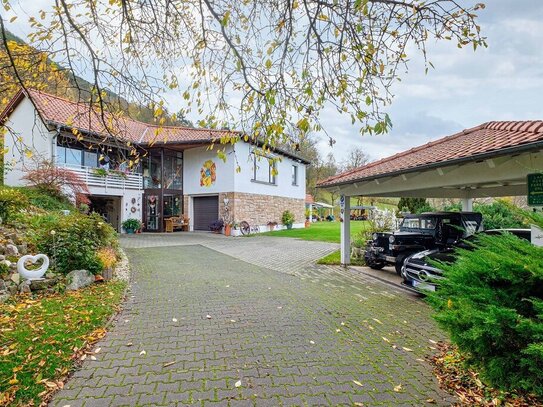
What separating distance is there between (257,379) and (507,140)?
521 centimetres

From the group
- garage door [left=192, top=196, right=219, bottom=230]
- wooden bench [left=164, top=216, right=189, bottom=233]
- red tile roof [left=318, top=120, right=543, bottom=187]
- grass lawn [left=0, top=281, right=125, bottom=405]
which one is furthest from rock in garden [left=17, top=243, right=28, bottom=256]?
wooden bench [left=164, top=216, right=189, bottom=233]

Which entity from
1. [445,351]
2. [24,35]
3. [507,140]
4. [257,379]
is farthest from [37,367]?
[507,140]

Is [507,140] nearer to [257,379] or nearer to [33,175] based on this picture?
[257,379]

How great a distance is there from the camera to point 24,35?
159 inches

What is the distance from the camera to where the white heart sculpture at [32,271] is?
6.21 meters

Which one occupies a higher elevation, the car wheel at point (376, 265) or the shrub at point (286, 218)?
the shrub at point (286, 218)

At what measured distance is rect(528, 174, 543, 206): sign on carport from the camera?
4.65 metres

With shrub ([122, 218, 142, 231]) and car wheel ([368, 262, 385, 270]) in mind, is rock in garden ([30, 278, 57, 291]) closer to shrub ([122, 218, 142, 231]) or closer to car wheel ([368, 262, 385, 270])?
car wheel ([368, 262, 385, 270])

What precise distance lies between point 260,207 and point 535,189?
18074mm

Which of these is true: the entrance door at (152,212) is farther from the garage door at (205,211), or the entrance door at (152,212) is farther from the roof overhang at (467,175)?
the roof overhang at (467,175)

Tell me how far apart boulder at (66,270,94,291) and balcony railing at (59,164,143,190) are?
9729mm

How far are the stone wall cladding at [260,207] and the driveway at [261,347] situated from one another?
38.4ft

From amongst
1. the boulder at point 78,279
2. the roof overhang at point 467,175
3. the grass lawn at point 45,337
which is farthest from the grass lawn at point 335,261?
the boulder at point 78,279

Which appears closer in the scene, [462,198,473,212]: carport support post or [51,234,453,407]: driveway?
[51,234,453,407]: driveway
